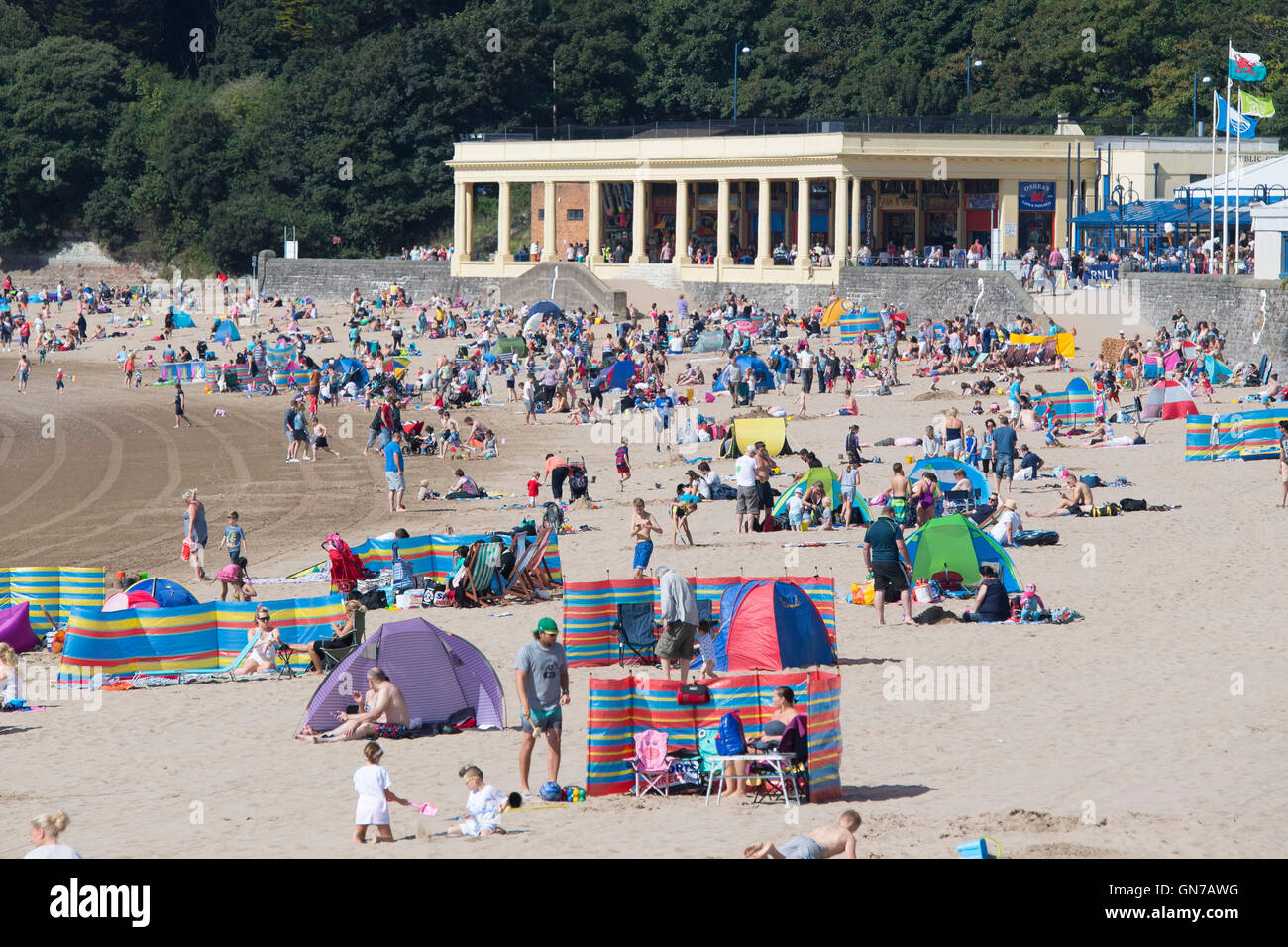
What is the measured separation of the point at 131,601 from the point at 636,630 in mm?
4900

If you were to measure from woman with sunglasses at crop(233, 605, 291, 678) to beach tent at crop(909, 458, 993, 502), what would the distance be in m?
9.89

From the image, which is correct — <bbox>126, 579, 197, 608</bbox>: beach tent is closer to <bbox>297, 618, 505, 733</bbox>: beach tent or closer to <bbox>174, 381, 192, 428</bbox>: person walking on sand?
<bbox>297, 618, 505, 733</bbox>: beach tent

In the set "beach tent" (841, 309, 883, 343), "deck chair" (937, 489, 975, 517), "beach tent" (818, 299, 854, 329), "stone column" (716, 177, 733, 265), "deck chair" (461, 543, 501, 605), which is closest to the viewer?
"deck chair" (461, 543, 501, 605)

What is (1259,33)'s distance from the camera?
2379 inches

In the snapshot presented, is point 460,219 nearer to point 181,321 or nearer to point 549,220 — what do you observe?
point 549,220

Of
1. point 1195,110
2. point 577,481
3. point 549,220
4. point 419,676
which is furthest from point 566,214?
point 419,676

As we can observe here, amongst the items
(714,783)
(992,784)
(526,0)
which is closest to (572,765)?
(714,783)

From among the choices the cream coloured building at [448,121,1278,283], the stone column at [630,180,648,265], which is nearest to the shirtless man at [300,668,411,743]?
the cream coloured building at [448,121,1278,283]

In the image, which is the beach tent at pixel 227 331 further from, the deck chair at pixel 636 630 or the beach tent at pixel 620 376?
the deck chair at pixel 636 630

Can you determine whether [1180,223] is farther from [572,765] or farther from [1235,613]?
[572,765]

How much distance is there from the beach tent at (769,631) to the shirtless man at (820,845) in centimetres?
542

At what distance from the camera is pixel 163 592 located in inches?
702

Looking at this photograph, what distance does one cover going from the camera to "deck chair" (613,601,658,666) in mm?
16641
